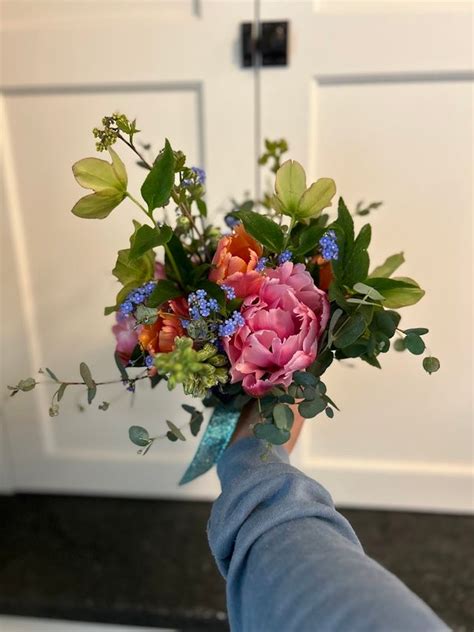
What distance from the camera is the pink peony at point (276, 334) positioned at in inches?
19.6

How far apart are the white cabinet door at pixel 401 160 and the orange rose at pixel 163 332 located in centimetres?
38

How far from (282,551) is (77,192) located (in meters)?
0.68

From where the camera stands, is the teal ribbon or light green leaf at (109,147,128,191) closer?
light green leaf at (109,147,128,191)

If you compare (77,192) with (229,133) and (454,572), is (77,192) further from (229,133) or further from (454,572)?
(454,572)

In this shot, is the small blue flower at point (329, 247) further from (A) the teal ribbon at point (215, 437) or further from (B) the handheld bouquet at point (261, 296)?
(A) the teal ribbon at point (215, 437)

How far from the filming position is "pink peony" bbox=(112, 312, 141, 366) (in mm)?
596

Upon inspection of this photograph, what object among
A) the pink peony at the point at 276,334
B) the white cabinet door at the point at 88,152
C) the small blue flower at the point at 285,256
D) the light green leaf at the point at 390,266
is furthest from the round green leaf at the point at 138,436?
the white cabinet door at the point at 88,152

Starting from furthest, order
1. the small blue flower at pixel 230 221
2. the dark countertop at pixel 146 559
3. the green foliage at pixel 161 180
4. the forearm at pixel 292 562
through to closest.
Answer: the dark countertop at pixel 146 559 → the small blue flower at pixel 230 221 → the green foliage at pixel 161 180 → the forearm at pixel 292 562

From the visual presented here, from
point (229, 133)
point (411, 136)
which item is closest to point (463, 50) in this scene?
point (411, 136)

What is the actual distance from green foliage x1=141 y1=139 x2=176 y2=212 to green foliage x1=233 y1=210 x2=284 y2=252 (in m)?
0.07

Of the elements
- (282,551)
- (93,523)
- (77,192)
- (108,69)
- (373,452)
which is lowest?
(93,523)

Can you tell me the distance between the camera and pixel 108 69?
0.86m

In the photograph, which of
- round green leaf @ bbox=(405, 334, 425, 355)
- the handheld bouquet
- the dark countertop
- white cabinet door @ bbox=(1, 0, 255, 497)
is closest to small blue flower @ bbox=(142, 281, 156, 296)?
the handheld bouquet

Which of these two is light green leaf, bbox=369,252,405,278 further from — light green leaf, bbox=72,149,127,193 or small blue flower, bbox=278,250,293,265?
light green leaf, bbox=72,149,127,193
